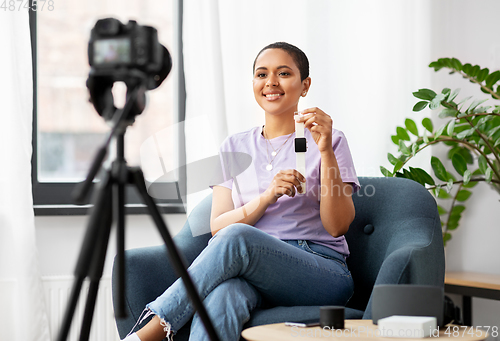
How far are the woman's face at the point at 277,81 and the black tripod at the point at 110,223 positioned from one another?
0.87m

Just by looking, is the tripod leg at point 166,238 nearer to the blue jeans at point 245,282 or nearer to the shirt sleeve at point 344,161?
the blue jeans at point 245,282

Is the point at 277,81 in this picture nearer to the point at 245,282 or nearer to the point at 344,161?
the point at 344,161

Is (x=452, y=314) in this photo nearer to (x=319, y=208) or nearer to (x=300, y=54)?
(x=319, y=208)

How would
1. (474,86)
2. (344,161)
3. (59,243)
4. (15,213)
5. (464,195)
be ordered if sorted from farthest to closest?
1. (474,86)
2. (464,195)
3. (59,243)
4. (15,213)
5. (344,161)

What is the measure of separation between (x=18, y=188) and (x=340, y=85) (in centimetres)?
151

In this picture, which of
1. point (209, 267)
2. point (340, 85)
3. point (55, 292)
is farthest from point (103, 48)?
point (340, 85)

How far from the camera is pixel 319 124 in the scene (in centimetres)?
134

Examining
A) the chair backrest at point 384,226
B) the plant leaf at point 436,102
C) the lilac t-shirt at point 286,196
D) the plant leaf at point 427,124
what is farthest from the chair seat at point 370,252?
the plant leaf at point 427,124

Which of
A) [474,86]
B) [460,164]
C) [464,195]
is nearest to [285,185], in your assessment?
[460,164]

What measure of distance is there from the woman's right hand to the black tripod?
67cm

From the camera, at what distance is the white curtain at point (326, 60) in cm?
213

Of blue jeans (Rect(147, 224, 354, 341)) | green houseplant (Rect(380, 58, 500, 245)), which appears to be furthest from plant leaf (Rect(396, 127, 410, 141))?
blue jeans (Rect(147, 224, 354, 341))

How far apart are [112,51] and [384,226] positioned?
109 centimetres

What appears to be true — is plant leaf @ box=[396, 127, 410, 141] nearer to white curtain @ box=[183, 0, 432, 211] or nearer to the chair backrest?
white curtain @ box=[183, 0, 432, 211]
